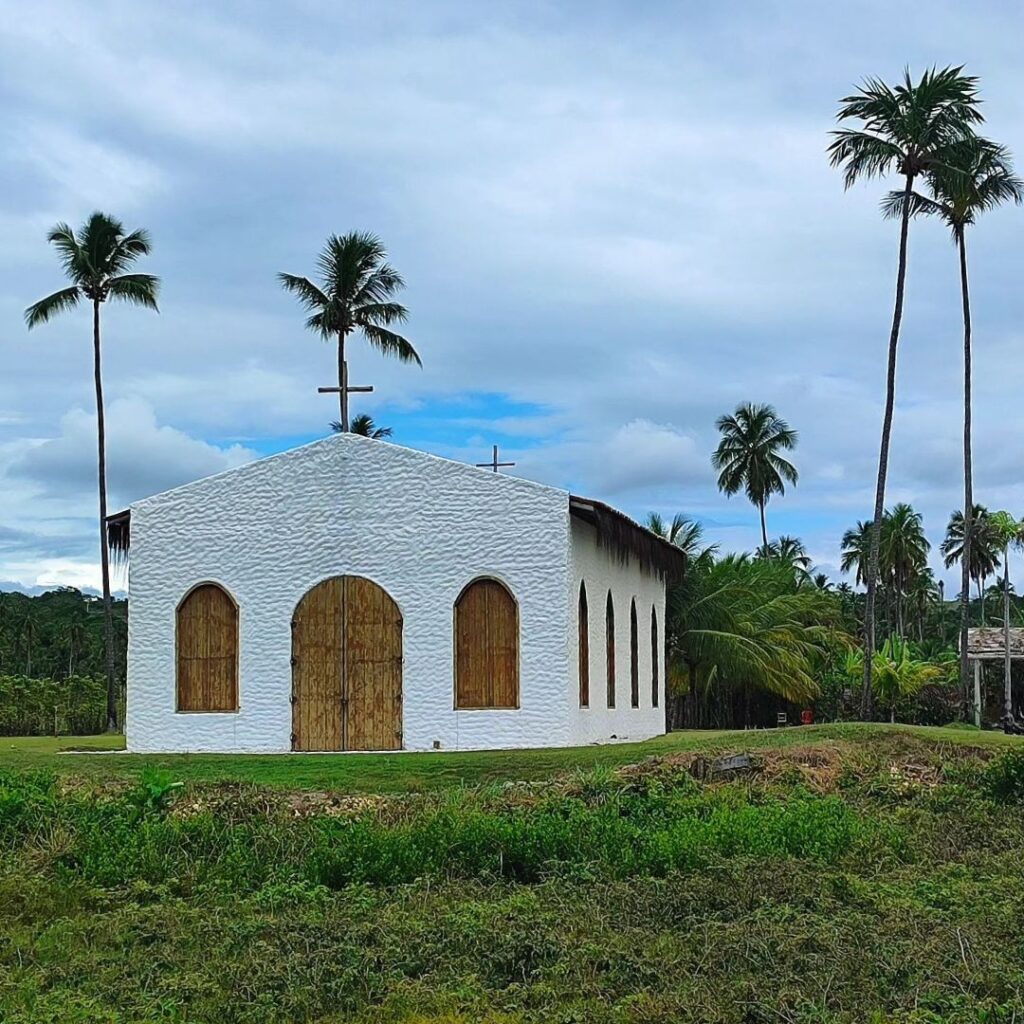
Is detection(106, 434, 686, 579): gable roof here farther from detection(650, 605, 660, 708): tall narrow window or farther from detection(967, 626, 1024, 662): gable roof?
detection(967, 626, 1024, 662): gable roof

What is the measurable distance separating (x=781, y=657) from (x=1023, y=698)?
17.2 m

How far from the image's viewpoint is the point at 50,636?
202 ft

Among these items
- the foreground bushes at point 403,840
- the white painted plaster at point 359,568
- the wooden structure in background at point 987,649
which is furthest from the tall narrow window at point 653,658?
the wooden structure in background at point 987,649

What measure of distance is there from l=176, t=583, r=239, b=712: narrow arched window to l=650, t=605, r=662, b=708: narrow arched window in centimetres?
955

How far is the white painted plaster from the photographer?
20531mm

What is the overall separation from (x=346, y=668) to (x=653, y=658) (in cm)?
925

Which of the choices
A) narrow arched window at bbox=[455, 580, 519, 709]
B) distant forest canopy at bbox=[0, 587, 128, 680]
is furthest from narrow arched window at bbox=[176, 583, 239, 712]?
distant forest canopy at bbox=[0, 587, 128, 680]

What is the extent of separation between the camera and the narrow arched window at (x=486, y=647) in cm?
2061

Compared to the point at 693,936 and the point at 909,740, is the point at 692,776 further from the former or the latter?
the point at 693,936

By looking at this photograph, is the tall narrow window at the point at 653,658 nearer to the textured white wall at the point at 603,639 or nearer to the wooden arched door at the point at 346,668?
the textured white wall at the point at 603,639

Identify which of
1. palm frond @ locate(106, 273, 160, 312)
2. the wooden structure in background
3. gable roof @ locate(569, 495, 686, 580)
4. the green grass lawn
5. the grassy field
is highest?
palm frond @ locate(106, 273, 160, 312)

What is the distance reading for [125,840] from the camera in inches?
460

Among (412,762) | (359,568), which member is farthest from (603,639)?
(412,762)

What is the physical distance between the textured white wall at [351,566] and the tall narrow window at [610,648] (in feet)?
9.60
